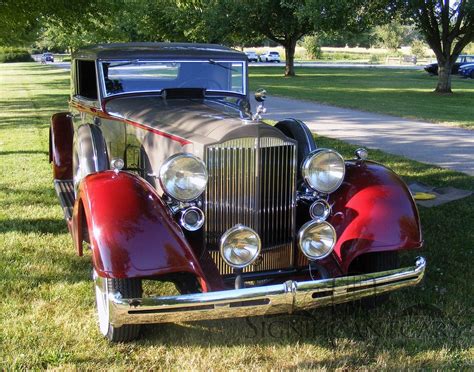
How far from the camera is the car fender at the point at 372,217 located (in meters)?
3.13

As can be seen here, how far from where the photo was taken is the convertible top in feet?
14.8

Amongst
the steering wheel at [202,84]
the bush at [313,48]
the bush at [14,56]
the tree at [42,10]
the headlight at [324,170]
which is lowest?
the headlight at [324,170]

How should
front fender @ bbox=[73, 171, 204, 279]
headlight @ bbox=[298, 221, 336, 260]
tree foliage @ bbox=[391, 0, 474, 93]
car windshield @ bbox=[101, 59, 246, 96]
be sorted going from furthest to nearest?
tree foliage @ bbox=[391, 0, 474, 93], car windshield @ bbox=[101, 59, 246, 96], headlight @ bbox=[298, 221, 336, 260], front fender @ bbox=[73, 171, 204, 279]

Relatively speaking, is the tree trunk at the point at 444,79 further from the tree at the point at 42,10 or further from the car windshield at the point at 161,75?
the car windshield at the point at 161,75

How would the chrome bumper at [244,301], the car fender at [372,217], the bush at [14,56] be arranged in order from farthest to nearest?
the bush at [14,56]
the car fender at [372,217]
the chrome bumper at [244,301]

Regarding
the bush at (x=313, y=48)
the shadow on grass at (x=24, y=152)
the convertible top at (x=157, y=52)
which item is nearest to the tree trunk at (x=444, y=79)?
the shadow on grass at (x=24, y=152)

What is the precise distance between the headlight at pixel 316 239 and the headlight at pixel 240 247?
0.33 m

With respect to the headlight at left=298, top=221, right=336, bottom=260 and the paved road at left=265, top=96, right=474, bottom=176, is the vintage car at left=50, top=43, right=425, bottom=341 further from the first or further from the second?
the paved road at left=265, top=96, right=474, bottom=176

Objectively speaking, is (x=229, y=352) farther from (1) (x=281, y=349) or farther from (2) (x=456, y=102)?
(2) (x=456, y=102)

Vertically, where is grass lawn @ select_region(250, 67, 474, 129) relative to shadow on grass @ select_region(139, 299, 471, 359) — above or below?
above

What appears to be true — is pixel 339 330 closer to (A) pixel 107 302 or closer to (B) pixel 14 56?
(A) pixel 107 302

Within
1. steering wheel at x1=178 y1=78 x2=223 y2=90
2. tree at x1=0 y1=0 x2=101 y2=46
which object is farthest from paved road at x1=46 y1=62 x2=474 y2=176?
tree at x1=0 y1=0 x2=101 y2=46

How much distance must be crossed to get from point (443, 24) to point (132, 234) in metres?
19.4

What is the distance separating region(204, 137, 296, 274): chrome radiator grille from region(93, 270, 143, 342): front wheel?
0.55 meters
